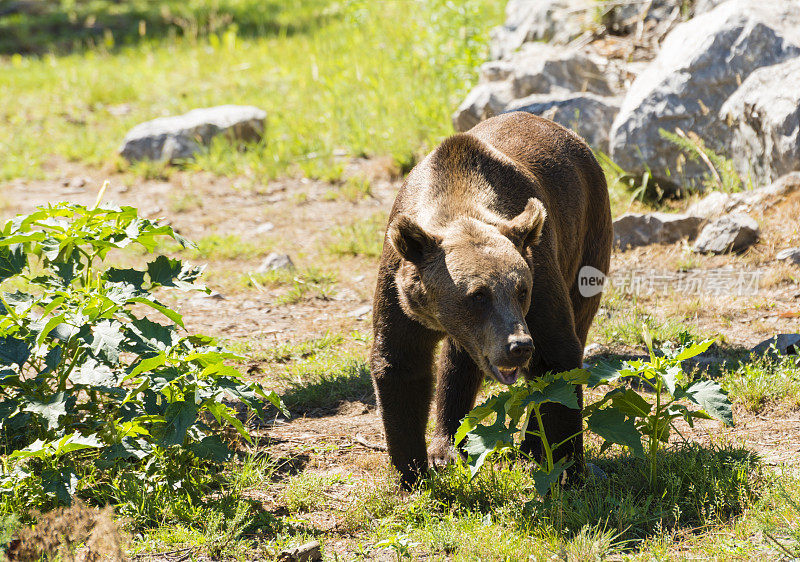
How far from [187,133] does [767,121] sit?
6122 millimetres

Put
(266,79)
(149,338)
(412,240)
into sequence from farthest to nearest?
(266,79), (149,338), (412,240)

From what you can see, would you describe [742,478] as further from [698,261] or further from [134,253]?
Answer: [134,253]

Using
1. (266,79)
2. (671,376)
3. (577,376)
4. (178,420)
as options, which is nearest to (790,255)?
(671,376)

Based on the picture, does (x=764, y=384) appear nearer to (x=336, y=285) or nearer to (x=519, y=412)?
(x=519, y=412)

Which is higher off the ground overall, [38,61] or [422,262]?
[422,262]

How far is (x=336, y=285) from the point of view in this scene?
265 inches

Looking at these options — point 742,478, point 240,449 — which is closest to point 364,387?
point 240,449

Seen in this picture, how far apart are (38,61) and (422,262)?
1231 centimetres

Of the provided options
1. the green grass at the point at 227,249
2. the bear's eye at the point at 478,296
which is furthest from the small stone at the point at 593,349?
the green grass at the point at 227,249

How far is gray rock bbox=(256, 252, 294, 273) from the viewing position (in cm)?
695

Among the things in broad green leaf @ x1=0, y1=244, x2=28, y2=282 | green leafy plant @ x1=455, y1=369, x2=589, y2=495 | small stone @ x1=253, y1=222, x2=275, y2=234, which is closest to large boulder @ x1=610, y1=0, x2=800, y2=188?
small stone @ x1=253, y1=222, x2=275, y2=234

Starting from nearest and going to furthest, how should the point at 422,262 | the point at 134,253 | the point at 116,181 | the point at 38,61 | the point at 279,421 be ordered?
→ the point at 422,262, the point at 279,421, the point at 134,253, the point at 116,181, the point at 38,61

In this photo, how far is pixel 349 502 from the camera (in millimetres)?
3855

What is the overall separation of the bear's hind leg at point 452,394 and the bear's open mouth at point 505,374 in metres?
0.89
